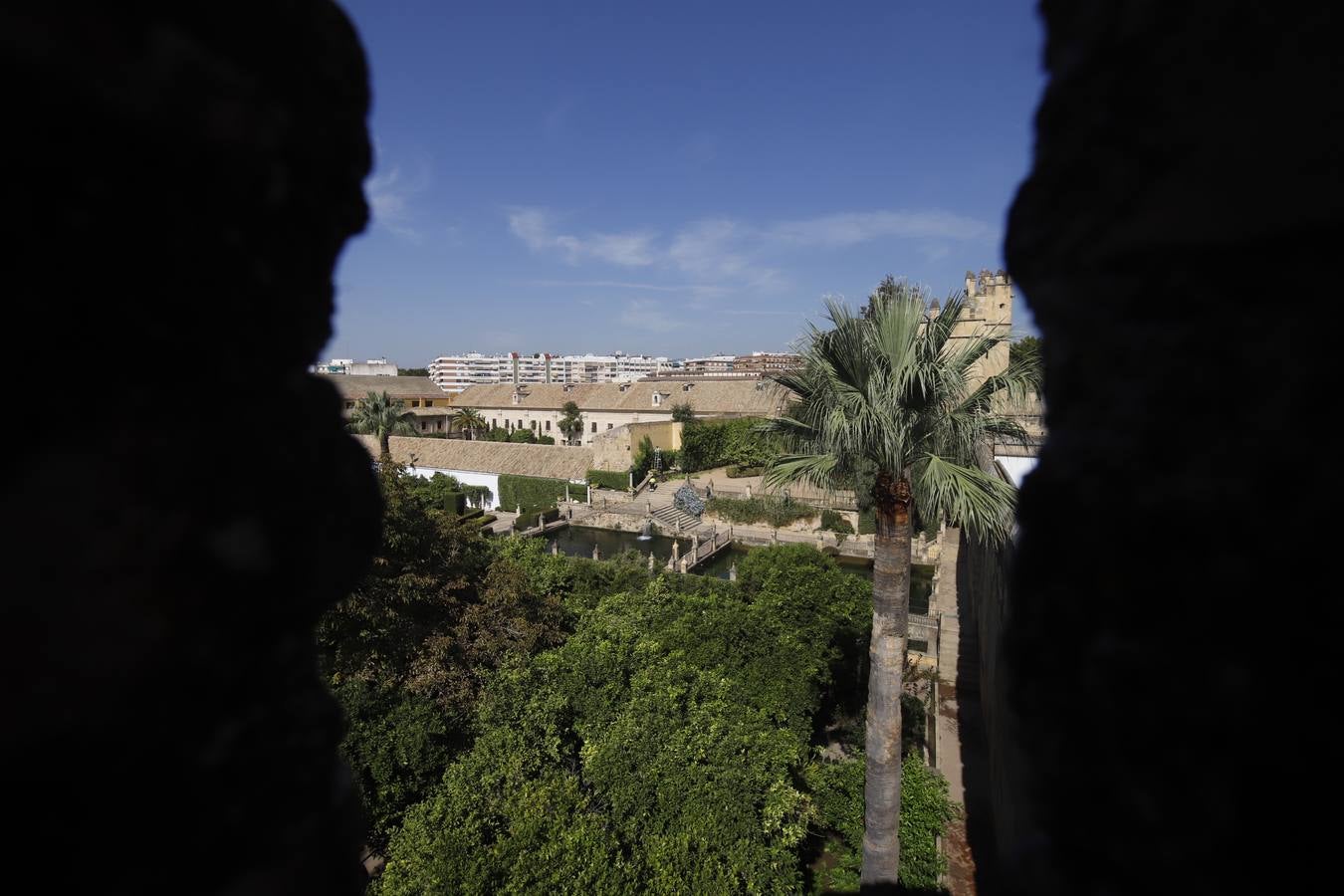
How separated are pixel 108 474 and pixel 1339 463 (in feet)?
6.27

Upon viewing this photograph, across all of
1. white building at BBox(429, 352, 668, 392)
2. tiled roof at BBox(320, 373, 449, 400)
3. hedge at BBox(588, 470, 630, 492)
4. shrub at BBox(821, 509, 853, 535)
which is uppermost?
white building at BBox(429, 352, 668, 392)

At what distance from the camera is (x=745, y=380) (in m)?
49.0

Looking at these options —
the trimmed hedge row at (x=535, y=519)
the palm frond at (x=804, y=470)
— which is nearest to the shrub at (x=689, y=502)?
the trimmed hedge row at (x=535, y=519)

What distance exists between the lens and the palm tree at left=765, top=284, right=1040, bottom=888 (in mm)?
5488

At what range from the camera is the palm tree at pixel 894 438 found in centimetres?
549

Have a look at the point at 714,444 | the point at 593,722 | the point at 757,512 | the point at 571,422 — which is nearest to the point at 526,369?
the point at 571,422

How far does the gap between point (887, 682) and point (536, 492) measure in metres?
29.6

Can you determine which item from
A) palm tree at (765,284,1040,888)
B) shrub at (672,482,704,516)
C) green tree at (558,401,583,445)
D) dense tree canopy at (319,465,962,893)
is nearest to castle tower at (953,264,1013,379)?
shrub at (672,482,704,516)

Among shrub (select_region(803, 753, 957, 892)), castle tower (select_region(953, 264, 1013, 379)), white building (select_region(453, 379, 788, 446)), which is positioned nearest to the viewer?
shrub (select_region(803, 753, 957, 892))

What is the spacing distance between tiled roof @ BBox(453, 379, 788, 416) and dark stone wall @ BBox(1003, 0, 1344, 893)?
39089mm

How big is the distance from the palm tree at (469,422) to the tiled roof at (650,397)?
188 centimetres

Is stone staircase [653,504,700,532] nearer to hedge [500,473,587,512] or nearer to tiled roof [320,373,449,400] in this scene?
hedge [500,473,587,512]

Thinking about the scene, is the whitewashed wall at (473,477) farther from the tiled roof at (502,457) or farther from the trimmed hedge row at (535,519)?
the trimmed hedge row at (535,519)

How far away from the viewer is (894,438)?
5648mm
